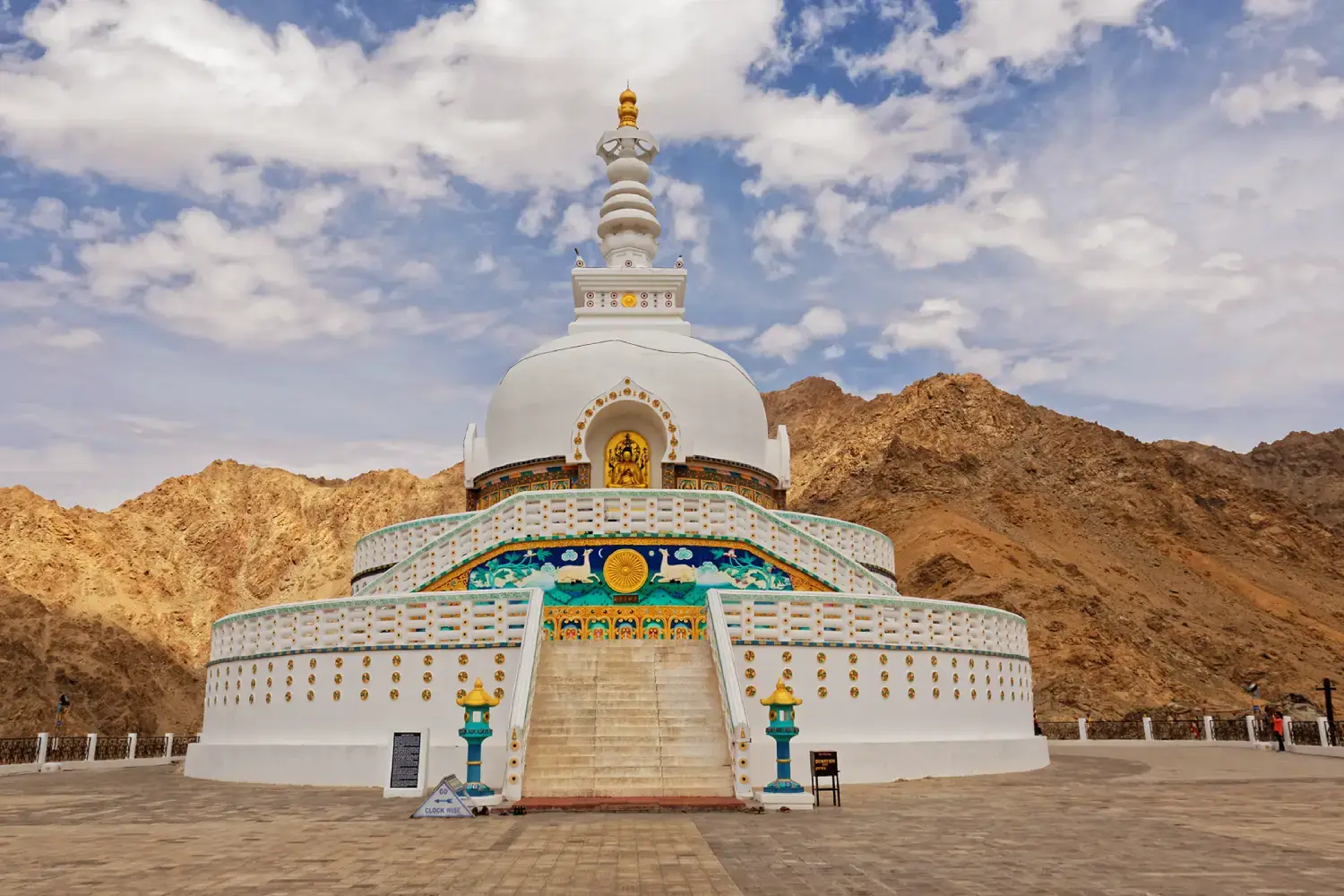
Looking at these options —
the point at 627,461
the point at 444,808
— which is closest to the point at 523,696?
the point at 444,808

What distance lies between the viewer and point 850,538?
87.1ft

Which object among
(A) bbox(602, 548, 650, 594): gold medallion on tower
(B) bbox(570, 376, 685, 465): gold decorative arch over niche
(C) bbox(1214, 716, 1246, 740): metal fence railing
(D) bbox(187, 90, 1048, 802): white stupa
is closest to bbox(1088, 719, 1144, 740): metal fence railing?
(C) bbox(1214, 716, 1246, 740): metal fence railing

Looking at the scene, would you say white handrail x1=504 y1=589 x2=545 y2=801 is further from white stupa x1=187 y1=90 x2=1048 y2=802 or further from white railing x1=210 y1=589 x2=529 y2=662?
white railing x1=210 y1=589 x2=529 y2=662

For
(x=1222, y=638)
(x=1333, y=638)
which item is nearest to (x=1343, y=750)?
(x=1222, y=638)

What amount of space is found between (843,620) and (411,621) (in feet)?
23.4

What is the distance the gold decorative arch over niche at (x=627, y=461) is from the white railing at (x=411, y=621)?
7.84m

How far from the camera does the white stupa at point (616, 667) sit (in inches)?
584

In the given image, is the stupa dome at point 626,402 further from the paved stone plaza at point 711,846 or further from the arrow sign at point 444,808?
the arrow sign at point 444,808

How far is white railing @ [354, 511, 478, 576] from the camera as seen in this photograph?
25.2 meters

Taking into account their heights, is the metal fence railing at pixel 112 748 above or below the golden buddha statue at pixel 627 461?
below

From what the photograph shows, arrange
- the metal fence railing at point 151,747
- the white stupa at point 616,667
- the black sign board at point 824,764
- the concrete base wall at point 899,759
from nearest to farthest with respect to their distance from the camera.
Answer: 1. the black sign board at point 824,764
2. the white stupa at point 616,667
3. the concrete base wall at point 899,759
4. the metal fence railing at point 151,747

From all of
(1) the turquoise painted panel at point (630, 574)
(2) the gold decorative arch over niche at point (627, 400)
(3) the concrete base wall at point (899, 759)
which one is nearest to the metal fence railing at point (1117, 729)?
(3) the concrete base wall at point (899, 759)

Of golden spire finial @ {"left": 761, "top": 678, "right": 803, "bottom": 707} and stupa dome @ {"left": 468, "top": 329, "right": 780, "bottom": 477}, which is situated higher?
stupa dome @ {"left": 468, "top": 329, "right": 780, "bottom": 477}

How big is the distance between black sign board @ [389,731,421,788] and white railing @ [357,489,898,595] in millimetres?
5635
